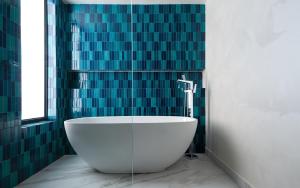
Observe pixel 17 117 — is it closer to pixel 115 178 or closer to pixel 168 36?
pixel 115 178

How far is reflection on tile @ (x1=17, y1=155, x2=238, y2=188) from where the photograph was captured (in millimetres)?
1658

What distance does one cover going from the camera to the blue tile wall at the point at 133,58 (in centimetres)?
172

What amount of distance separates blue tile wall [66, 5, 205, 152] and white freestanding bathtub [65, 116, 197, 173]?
0.18 meters

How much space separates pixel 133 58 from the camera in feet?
6.59

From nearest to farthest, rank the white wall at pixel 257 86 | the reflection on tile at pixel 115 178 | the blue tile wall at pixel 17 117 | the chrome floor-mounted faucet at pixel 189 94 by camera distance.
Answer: the white wall at pixel 257 86 < the blue tile wall at pixel 17 117 < the reflection on tile at pixel 115 178 < the chrome floor-mounted faucet at pixel 189 94

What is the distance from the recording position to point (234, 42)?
180 centimetres

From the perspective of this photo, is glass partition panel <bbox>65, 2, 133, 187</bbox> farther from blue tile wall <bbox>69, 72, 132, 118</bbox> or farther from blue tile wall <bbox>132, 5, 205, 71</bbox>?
blue tile wall <bbox>132, 5, 205, 71</bbox>

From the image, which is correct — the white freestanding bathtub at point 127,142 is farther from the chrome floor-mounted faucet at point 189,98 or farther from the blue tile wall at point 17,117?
the chrome floor-mounted faucet at point 189,98

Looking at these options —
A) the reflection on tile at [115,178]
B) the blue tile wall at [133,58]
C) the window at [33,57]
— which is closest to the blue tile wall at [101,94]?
the blue tile wall at [133,58]

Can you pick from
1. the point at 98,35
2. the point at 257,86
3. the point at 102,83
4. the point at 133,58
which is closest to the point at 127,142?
the point at 102,83

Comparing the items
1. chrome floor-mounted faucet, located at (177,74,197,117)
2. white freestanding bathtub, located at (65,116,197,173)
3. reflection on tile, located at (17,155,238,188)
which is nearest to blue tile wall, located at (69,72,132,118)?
white freestanding bathtub, located at (65,116,197,173)

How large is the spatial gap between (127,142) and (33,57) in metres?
0.92

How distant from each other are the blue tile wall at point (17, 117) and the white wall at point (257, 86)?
51.1 inches

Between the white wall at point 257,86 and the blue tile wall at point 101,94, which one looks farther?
the blue tile wall at point 101,94
